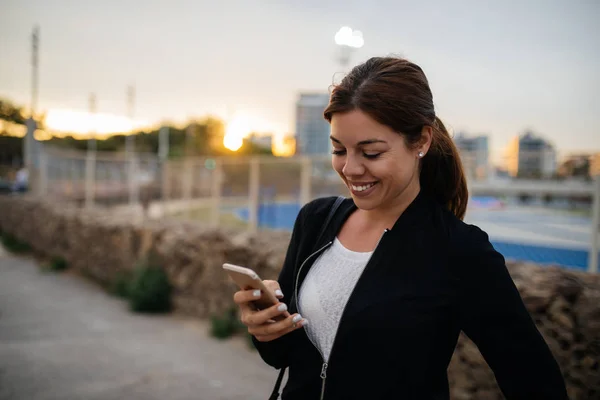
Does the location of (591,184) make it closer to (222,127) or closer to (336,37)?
(336,37)

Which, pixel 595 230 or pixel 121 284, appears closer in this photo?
pixel 595 230

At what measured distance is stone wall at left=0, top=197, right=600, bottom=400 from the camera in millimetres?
3160

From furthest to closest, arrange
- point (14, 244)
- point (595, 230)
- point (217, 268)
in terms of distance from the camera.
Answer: point (14, 244) → point (217, 268) → point (595, 230)

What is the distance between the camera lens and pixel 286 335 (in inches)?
66.6

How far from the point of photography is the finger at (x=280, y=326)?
1.48 meters

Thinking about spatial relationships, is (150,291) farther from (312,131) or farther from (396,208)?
(396,208)

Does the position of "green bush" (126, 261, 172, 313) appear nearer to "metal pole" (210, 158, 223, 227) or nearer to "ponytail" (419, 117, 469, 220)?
"metal pole" (210, 158, 223, 227)

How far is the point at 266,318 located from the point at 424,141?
0.80 metres

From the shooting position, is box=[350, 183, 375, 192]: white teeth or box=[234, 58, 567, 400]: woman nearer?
box=[234, 58, 567, 400]: woman

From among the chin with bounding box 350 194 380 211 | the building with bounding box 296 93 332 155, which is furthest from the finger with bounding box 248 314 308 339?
the building with bounding box 296 93 332 155

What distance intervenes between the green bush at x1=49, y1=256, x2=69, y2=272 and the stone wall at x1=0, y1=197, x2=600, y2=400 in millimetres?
160

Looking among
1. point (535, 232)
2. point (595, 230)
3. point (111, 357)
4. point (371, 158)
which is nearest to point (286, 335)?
point (371, 158)

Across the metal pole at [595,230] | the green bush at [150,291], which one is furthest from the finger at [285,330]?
the green bush at [150,291]

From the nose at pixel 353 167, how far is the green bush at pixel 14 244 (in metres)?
13.3
